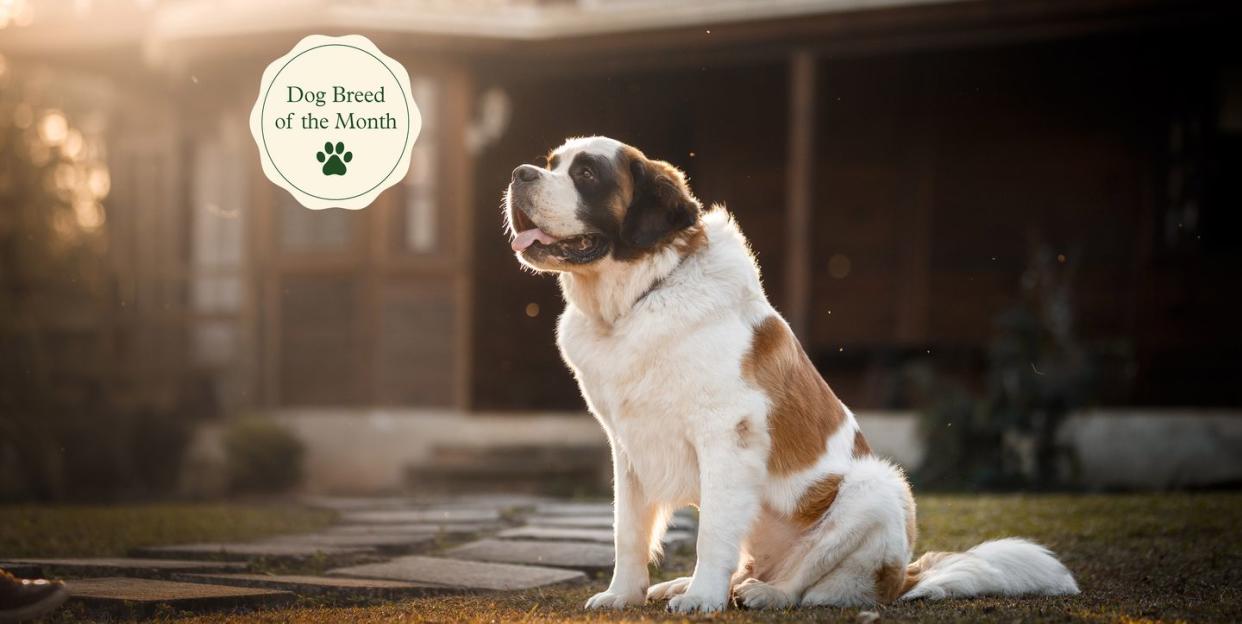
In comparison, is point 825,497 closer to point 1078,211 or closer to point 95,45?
point 1078,211

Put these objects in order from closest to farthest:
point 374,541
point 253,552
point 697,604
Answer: point 697,604 < point 253,552 < point 374,541

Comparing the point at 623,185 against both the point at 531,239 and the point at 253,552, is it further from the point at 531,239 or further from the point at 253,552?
the point at 253,552

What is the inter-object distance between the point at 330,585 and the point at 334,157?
1639mm

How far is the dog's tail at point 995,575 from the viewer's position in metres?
3.80

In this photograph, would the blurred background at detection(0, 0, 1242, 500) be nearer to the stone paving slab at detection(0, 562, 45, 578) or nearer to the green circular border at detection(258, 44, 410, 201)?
the green circular border at detection(258, 44, 410, 201)

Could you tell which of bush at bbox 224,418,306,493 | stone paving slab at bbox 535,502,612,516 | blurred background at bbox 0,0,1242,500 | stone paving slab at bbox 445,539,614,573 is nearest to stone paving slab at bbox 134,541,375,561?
stone paving slab at bbox 445,539,614,573

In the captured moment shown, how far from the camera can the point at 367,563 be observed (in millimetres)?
4867

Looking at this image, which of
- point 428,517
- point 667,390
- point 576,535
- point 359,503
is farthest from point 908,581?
point 359,503

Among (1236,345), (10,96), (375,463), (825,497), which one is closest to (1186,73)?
(1236,345)

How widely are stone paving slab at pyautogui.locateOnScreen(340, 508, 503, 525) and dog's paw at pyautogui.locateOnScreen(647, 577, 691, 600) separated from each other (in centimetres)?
228

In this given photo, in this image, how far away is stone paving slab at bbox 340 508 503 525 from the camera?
20.2 ft

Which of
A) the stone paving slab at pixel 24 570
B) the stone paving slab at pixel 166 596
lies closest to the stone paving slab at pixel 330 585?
the stone paving slab at pixel 166 596

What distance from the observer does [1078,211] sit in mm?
10984

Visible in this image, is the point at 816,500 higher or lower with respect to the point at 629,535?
higher
